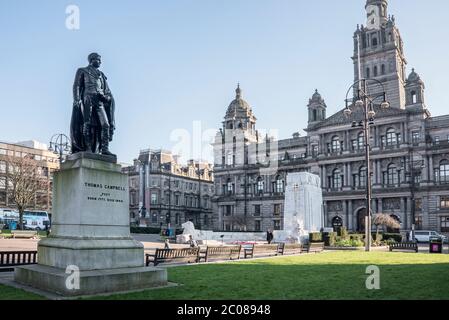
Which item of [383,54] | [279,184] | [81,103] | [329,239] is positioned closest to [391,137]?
[383,54]

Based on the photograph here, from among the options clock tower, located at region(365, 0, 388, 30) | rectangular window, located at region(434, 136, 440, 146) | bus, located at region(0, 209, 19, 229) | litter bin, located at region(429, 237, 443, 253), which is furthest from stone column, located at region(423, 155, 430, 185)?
bus, located at region(0, 209, 19, 229)

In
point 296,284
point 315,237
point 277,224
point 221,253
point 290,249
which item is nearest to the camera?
point 296,284

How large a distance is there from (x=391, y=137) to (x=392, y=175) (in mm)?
5938

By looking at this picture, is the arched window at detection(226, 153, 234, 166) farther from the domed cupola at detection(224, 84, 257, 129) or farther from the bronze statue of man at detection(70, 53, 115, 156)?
the bronze statue of man at detection(70, 53, 115, 156)

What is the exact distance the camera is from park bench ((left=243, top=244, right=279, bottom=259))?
23.1 metres

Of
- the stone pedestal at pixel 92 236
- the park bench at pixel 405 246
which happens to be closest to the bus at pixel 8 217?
the park bench at pixel 405 246

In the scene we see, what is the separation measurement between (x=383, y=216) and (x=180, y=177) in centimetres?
5234

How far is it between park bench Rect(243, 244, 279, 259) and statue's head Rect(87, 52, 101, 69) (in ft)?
43.6

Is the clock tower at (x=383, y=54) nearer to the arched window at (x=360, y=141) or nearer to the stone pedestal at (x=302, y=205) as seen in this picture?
the arched window at (x=360, y=141)

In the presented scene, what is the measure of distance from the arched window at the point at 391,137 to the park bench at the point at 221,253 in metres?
54.1

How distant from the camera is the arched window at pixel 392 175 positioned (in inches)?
2715

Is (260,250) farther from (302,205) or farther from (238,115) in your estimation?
(238,115)

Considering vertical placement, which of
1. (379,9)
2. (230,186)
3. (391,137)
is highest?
(379,9)

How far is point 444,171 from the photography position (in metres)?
65.7
